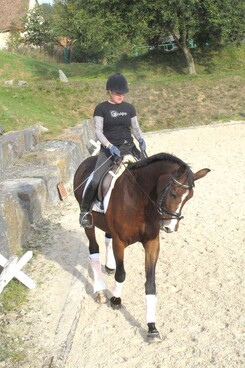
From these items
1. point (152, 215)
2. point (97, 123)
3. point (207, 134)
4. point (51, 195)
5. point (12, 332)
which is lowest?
point (207, 134)

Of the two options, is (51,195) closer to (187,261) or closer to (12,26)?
(187,261)

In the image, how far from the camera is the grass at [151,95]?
21.0 metres

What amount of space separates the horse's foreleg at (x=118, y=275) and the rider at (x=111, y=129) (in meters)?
0.83

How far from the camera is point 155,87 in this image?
24141 mm

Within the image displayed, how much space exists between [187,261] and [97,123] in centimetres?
271

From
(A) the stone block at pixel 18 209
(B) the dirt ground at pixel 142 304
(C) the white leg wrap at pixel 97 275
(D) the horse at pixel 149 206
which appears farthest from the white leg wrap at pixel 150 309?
(A) the stone block at pixel 18 209

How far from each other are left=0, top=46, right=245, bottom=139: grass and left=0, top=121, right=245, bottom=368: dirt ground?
946 centimetres

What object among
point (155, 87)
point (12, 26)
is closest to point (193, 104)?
point (155, 87)

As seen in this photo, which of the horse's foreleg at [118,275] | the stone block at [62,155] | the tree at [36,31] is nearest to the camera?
the horse's foreleg at [118,275]

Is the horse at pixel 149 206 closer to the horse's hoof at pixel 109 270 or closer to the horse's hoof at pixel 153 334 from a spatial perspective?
the horse's hoof at pixel 153 334

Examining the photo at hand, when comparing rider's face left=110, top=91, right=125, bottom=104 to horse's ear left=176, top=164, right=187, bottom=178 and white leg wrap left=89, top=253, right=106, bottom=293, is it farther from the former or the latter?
white leg wrap left=89, top=253, right=106, bottom=293

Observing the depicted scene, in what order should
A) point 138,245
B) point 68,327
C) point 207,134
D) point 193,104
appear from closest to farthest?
point 68,327 → point 138,245 → point 207,134 → point 193,104

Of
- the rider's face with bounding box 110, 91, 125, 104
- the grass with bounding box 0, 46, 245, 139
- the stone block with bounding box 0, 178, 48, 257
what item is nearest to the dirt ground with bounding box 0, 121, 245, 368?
the stone block with bounding box 0, 178, 48, 257

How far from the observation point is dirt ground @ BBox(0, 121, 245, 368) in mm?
4938
